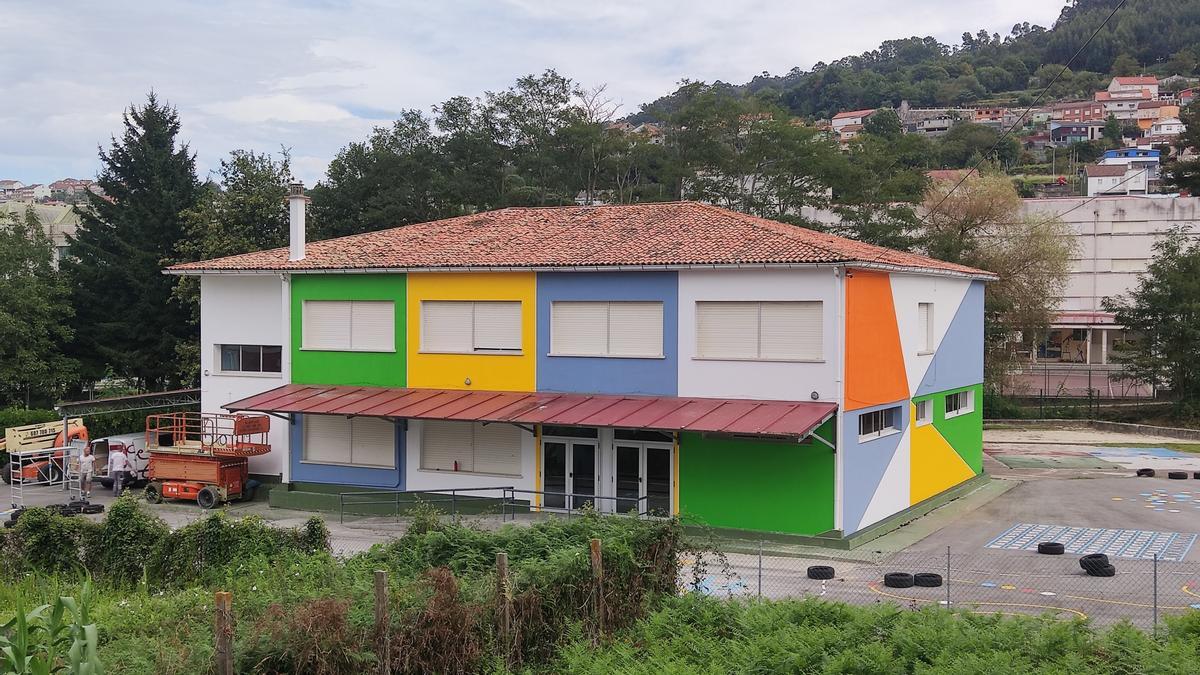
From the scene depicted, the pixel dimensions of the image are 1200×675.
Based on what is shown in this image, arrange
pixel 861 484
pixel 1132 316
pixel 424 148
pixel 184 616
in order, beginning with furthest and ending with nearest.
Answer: pixel 424 148 < pixel 1132 316 < pixel 861 484 < pixel 184 616

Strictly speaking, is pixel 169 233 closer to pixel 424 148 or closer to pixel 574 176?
pixel 424 148

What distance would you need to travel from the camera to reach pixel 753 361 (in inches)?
980

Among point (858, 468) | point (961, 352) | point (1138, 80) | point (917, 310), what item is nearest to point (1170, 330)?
point (961, 352)

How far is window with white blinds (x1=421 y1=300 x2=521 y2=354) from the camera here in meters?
27.8

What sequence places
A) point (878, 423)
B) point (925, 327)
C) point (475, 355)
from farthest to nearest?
point (925, 327), point (475, 355), point (878, 423)

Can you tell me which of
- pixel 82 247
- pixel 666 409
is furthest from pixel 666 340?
pixel 82 247

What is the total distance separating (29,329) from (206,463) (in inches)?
761

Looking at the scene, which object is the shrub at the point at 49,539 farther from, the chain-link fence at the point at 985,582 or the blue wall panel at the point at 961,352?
the blue wall panel at the point at 961,352

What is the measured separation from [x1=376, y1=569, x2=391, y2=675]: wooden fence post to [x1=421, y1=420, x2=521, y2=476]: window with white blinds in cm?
1636

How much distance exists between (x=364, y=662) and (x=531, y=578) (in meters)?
2.50

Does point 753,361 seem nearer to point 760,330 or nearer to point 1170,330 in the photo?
point 760,330

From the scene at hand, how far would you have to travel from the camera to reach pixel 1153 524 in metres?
26.3

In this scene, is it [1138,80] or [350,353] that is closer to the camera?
[350,353]

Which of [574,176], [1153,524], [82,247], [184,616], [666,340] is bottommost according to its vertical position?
[1153,524]
